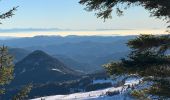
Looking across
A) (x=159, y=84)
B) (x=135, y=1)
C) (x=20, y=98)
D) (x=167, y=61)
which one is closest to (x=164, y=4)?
(x=135, y=1)

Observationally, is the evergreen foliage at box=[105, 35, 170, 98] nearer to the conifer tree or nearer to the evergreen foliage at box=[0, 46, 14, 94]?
the conifer tree

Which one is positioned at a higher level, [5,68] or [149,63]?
[149,63]

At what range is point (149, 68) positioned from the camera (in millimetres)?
16516

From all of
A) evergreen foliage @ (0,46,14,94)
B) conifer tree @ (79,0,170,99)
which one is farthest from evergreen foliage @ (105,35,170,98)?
evergreen foliage @ (0,46,14,94)

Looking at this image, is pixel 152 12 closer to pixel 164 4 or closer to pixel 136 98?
pixel 164 4

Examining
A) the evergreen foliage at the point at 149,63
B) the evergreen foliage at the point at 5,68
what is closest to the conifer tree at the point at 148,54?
the evergreen foliage at the point at 149,63

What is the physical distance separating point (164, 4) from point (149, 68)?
7.32ft

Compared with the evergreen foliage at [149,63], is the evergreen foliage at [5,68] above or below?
below

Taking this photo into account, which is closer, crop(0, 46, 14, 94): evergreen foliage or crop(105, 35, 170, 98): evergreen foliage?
crop(105, 35, 170, 98): evergreen foliage

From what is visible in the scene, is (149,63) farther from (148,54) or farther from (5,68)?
(5,68)

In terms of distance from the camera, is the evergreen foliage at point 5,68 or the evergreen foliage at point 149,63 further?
the evergreen foliage at point 5,68

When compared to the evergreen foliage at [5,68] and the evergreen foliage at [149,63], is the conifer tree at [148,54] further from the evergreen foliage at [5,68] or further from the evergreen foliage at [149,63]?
the evergreen foliage at [5,68]

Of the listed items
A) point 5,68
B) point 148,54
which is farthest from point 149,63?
point 5,68

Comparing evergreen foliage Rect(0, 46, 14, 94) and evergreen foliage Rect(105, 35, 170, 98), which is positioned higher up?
evergreen foliage Rect(105, 35, 170, 98)
